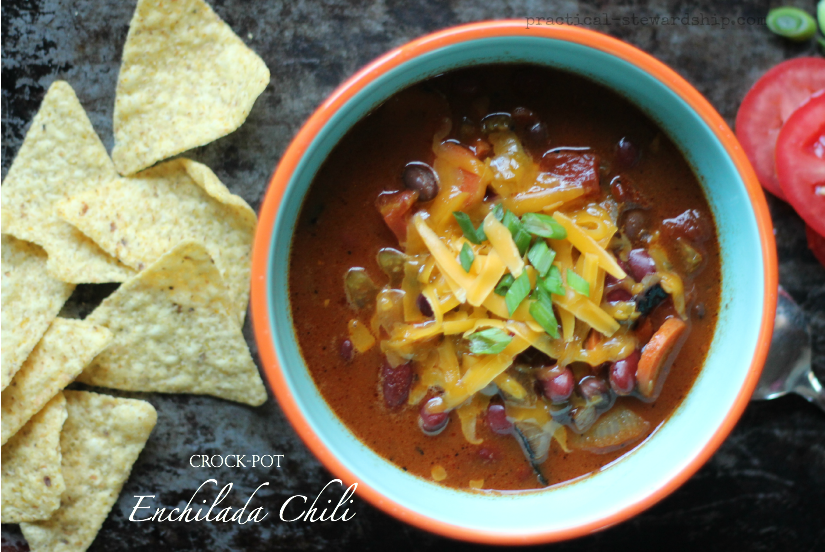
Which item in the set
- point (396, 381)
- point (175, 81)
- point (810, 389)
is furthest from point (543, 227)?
point (175, 81)

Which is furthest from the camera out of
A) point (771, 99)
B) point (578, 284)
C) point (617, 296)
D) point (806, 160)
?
point (771, 99)

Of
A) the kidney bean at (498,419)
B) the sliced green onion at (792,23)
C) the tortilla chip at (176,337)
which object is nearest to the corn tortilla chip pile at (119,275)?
the tortilla chip at (176,337)

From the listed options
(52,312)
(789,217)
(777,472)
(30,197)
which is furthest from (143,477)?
(789,217)

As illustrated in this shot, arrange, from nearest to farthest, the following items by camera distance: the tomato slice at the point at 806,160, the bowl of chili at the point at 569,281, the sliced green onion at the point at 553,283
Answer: the bowl of chili at the point at 569,281 → the sliced green onion at the point at 553,283 → the tomato slice at the point at 806,160

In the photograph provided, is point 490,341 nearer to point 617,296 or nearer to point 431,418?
→ point 431,418

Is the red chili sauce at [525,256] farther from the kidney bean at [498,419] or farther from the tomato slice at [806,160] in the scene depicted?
the tomato slice at [806,160]

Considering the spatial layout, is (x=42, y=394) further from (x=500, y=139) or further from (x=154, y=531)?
(x=500, y=139)
